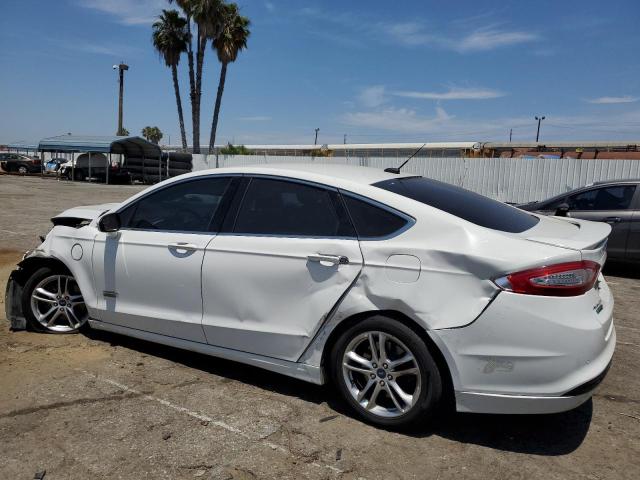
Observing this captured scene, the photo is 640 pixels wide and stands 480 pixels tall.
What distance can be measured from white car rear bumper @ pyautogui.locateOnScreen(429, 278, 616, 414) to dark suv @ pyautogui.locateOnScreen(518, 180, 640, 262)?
524cm

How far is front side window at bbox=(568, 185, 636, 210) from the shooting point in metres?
7.92

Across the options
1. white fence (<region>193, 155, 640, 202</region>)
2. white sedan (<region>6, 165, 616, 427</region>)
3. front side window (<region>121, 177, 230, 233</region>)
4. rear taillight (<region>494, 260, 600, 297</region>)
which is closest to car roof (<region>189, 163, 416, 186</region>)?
white sedan (<region>6, 165, 616, 427</region>)

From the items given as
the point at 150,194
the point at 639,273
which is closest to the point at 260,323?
the point at 150,194

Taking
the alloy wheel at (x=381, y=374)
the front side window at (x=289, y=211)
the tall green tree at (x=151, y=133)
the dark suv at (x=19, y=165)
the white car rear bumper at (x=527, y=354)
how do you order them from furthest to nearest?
the tall green tree at (x=151, y=133) → the dark suv at (x=19, y=165) → the front side window at (x=289, y=211) → the alloy wheel at (x=381, y=374) → the white car rear bumper at (x=527, y=354)

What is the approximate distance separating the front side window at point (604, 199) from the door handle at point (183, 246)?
6671 mm

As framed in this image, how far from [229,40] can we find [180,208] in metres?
34.9

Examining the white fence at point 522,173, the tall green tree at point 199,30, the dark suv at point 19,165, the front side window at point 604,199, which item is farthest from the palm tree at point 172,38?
the front side window at point 604,199

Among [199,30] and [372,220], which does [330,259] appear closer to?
[372,220]

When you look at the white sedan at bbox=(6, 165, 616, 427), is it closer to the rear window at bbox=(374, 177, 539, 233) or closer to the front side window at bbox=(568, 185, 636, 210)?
the rear window at bbox=(374, 177, 539, 233)

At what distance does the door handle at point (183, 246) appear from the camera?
12.2ft

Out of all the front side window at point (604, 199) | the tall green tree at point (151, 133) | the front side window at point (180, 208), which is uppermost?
the tall green tree at point (151, 133)

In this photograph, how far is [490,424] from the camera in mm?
3342

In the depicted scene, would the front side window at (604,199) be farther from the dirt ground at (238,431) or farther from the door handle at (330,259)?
the door handle at (330,259)

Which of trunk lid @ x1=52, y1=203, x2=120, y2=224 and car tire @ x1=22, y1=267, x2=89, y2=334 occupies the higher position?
Result: trunk lid @ x1=52, y1=203, x2=120, y2=224
